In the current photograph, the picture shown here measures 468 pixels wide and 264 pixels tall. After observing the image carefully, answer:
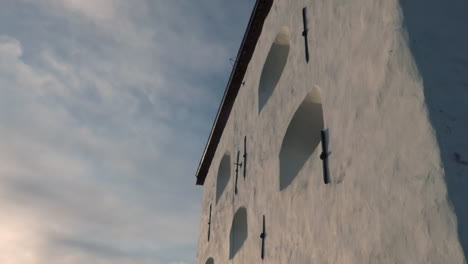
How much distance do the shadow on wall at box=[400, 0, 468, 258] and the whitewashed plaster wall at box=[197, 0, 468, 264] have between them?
0.02 metres

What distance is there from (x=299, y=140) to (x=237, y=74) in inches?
119

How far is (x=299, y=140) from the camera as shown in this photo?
4.94 metres

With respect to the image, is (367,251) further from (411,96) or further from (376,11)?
(376,11)

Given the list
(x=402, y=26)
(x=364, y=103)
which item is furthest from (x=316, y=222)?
(x=402, y=26)

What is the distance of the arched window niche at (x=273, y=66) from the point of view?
583cm

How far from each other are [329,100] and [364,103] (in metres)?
0.59

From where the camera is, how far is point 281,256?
13.7 ft

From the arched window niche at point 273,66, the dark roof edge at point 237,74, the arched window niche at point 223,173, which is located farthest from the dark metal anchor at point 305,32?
the arched window niche at point 223,173

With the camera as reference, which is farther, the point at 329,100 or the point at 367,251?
the point at 329,100

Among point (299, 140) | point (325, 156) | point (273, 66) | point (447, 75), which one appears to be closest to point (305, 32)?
point (299, 140)

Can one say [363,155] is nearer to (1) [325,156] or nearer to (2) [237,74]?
(1) [325,156]

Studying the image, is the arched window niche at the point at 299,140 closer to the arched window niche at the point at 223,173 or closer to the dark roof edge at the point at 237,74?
the dark roof edge at the point at 237,74

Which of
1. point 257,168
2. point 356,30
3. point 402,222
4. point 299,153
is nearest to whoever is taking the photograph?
point 402,222

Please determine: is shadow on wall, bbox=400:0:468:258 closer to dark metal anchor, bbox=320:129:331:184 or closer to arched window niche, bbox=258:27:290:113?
dark metal anchor, bbox=320:129:331:184
